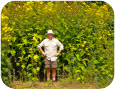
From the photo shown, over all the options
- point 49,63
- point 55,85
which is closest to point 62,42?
point 49,63

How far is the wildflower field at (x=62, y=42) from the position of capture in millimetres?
4477

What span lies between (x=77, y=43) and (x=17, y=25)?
1.45 metres

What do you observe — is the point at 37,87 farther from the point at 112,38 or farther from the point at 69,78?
the point at 112,38

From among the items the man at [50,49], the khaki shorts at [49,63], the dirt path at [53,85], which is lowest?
the dirt path at [53,85]

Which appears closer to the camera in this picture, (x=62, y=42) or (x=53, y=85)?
(x=53, y=85)

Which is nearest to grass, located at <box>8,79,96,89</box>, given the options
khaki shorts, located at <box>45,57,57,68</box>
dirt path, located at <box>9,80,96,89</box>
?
dirt path, located at <box>9,80,96,89</box>

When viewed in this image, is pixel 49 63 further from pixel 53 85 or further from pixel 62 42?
pixel 62 42

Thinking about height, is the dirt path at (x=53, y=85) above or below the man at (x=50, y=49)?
below

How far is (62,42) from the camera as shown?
4.86m

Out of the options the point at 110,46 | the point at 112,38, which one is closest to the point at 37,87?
the point at 110,46

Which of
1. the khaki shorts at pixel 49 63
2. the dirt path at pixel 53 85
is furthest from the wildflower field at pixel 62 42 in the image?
the khaki shorts at pixel 49 63

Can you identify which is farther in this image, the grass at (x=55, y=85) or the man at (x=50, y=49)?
the man at (x=50, y=49)

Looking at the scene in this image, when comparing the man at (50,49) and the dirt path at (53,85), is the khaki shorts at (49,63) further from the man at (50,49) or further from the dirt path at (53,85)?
the dirt path at (53,85)

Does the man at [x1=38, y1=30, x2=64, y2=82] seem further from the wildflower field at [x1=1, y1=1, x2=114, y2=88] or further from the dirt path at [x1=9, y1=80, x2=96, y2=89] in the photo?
the dirt path at [x1=9, y1=80, x2=96, y2=89]
